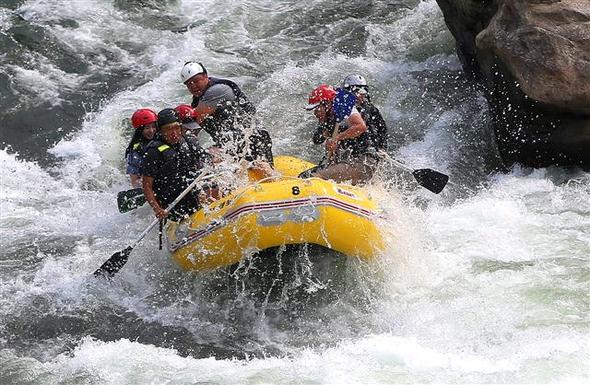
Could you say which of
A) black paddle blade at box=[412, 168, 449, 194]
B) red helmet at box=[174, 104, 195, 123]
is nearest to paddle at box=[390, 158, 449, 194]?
black paddle blade at box=[412, 168, 449, 194]

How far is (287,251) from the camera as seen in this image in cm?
789

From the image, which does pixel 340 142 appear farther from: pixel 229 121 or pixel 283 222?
pixel 283 222

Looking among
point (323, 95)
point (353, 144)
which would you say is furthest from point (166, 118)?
point (353, 144)

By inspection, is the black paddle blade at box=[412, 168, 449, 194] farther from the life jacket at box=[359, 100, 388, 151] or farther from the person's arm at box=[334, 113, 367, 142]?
the person's arm at box=[334, 113, 367, 142]

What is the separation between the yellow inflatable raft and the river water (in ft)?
1.13

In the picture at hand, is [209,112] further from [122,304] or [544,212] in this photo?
[544,212]

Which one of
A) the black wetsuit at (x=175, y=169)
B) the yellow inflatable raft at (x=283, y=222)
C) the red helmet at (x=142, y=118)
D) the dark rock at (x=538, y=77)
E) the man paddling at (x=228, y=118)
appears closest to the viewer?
the yellow inflatable raft at (x=283, y=222)

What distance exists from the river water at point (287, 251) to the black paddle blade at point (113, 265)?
0.77 ft

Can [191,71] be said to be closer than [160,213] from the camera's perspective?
No

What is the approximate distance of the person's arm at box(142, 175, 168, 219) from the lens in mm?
7824

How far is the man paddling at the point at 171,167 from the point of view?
780 cm

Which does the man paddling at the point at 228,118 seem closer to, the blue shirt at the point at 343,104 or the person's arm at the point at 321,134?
the person's arm at the point at 321,134

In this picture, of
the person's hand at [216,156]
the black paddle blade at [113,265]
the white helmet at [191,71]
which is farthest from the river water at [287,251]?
the white helmet at [191,71]

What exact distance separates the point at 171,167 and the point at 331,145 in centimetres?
151
